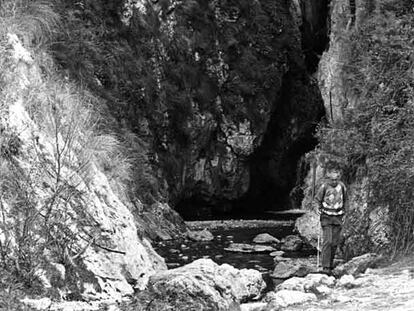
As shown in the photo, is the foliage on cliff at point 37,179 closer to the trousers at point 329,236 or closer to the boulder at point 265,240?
the trousers at point 329,236

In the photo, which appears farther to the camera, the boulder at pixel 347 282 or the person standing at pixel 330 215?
the person standing at pixel 330 215

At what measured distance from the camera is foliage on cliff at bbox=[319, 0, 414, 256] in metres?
8.60

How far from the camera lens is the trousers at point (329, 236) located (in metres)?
9.02

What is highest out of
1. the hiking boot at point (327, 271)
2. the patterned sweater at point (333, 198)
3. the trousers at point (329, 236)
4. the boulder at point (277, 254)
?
the patterned sweater at point (333, 198)

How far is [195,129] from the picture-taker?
23.6m

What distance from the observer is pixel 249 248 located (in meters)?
13.0

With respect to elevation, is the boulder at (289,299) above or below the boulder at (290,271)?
above

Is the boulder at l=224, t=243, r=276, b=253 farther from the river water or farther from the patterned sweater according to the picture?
the patterned sweater

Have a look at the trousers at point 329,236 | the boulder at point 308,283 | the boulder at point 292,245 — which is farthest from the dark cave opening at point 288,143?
the boulder at point 308,283

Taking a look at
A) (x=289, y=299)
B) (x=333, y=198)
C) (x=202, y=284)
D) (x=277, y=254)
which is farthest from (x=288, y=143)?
(x=202, y=284)

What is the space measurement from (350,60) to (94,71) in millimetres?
7486

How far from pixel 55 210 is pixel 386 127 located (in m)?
5.84

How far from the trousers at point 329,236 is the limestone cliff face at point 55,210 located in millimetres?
2624

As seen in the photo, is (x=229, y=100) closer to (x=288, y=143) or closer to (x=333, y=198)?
(x=288, y=143)
